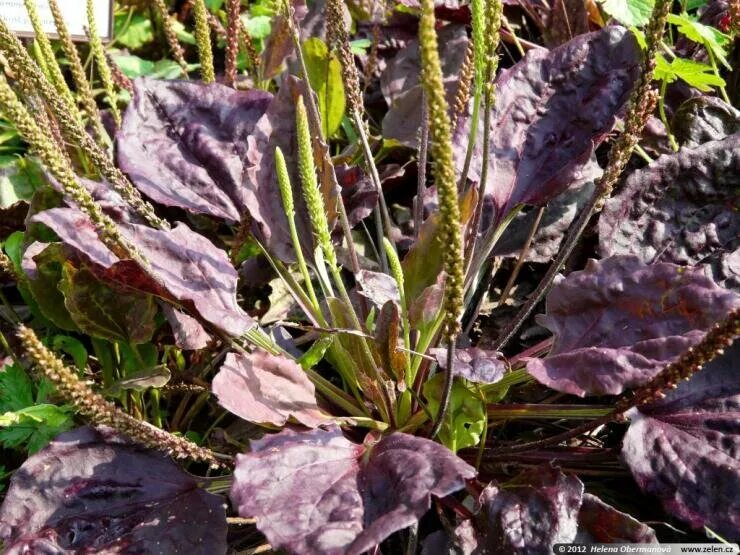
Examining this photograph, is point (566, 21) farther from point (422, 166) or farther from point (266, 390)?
point (266, 390)

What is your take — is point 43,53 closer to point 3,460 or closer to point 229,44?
point 229,44

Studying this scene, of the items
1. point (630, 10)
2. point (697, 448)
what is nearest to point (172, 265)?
point (697, 448)

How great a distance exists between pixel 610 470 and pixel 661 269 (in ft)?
1.50

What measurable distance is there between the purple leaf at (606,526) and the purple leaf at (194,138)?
109 centimetres

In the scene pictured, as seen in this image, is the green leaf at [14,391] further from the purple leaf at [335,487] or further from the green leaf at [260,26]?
the green leaf at [260,26]

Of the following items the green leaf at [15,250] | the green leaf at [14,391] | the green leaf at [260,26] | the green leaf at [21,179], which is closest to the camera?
the green leaf at [14,391]

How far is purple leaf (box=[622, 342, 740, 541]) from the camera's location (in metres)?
1.28


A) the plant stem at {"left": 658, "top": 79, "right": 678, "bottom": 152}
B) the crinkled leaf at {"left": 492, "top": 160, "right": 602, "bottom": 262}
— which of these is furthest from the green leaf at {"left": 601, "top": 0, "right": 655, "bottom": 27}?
the crinkled leaf at {"left": 492, "top": 160, "right": 602, "bottom": 262}

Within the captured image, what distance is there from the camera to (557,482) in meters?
1.31

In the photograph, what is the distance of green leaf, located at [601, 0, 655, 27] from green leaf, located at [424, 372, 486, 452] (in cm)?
94

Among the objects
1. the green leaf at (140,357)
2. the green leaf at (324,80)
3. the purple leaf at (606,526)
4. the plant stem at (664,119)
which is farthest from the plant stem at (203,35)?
the purple leaf at (606,526)

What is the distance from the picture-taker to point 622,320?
1415 mm

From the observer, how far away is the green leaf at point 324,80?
2.09 m

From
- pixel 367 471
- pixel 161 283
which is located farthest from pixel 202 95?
pixel 367 471
